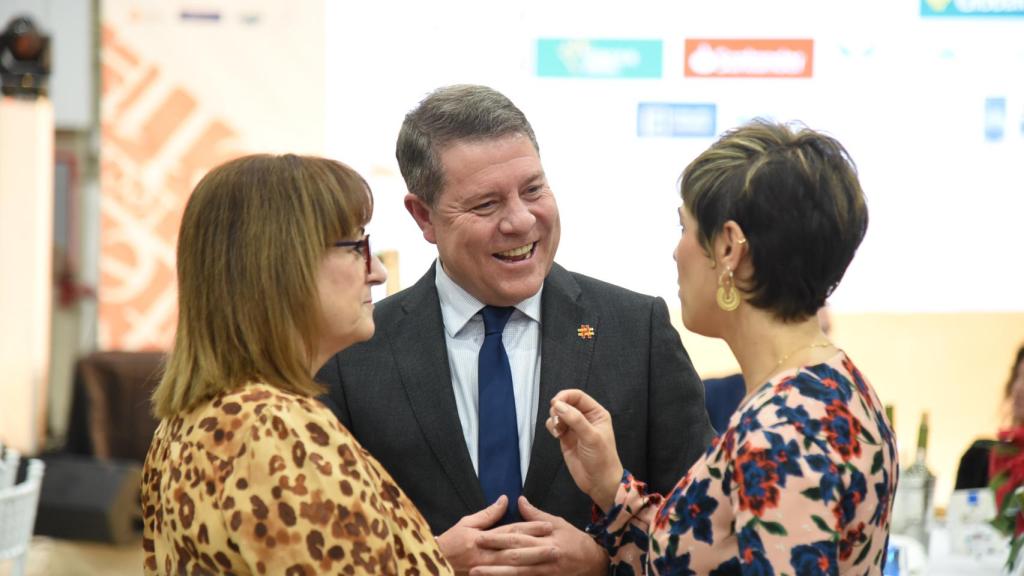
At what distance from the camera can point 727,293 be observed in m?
1.60

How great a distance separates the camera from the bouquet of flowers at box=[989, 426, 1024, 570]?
2.83 m

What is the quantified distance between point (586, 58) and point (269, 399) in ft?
14.2

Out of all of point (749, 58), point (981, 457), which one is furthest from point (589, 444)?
point (749, 58)

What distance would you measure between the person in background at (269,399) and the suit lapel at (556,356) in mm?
550

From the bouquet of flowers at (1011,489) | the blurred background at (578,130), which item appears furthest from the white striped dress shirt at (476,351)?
the blurred background at (578,130)

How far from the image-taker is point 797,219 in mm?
1520

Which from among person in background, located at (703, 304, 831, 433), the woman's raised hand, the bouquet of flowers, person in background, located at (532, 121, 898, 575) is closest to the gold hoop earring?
person in background, located at (532, 121, 898, 575)

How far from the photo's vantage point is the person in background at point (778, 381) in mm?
1404

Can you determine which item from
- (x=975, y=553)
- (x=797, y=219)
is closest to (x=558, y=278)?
(x=797, y=219)

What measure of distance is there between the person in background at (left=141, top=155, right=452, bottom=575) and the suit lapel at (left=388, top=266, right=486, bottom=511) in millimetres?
509

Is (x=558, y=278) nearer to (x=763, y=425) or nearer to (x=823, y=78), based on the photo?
(x=763, y=425)

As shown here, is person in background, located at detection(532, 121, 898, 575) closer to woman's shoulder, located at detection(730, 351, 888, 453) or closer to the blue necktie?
woman's shoulder, located at detection(730, 351, 888, 453)

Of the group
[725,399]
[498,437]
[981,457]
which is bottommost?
[981,457]

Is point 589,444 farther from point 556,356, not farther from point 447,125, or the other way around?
point 447,125
